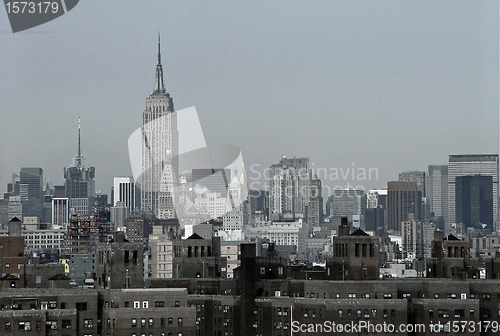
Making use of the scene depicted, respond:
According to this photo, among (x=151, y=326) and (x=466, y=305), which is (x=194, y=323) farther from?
(x=466, y=305)

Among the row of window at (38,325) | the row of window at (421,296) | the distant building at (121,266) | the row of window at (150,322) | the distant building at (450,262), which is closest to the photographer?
the row of window at (38,325)

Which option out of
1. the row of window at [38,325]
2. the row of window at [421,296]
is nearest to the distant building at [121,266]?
the row of window at [38,325]

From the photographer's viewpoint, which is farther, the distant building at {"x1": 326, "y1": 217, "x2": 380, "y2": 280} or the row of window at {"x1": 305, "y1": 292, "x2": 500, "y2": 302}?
the distant building at {"x1": 326, "y1": 217, "x2": 380, "y2": 280}

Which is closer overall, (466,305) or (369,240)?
(466,305)

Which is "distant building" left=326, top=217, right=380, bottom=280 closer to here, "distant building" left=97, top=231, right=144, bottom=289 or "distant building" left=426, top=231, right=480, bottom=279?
"distant building" left=426, top=231, right=480, bottom=279

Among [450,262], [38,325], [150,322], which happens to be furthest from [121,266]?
[450,262]

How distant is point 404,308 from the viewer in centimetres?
8219

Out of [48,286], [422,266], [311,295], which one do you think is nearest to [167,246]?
[422,266]

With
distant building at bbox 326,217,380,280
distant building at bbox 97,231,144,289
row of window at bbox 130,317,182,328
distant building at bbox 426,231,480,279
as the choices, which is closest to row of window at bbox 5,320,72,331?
row of window at bbox 130,317,182,328

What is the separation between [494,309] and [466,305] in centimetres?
352

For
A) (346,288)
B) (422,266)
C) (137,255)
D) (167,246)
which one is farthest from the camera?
(167,246)

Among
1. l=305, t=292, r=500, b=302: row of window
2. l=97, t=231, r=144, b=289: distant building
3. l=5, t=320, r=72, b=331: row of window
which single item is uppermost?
l=97, t=231, r=144, b=289: distant building

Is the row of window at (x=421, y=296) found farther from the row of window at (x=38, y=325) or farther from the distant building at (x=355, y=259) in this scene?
the row of window at (x=38, y=325)

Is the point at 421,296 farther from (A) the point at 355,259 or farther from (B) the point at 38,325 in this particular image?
(B) the point at 38,325
